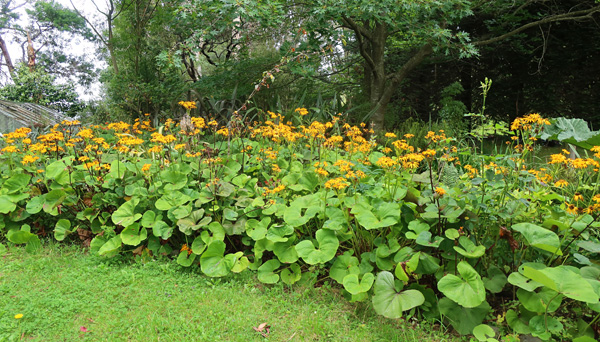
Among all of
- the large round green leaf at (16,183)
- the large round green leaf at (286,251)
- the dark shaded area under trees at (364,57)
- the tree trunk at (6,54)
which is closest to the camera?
the large round green leaf at (286,251)

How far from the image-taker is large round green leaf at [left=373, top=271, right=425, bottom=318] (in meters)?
1.65

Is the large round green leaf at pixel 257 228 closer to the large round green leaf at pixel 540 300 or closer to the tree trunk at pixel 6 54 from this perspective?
the large round green leaf at pixel 540 300

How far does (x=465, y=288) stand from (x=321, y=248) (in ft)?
2.37

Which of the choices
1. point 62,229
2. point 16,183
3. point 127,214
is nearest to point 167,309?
point 127,214

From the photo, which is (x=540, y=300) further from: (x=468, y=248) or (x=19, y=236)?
(x=19, y=236)

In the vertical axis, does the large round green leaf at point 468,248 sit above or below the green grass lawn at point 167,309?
above

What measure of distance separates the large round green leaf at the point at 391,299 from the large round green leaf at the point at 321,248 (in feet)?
0.97

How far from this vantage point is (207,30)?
434 centimetres

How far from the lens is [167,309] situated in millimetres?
1910

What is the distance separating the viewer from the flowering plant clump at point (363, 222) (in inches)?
66.4

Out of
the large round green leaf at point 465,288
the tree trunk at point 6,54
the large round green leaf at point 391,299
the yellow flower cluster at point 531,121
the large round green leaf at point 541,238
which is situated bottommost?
the large round green leaf at point 391,299

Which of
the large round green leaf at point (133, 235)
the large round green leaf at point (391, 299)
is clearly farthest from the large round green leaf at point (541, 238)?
the large round green leaf at point (133, 235)

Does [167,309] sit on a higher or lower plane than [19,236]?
lower

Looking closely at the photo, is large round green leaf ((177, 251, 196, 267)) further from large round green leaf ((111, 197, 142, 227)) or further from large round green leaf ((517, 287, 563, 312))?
large round green leaf ((517, 287, 563, 312))
